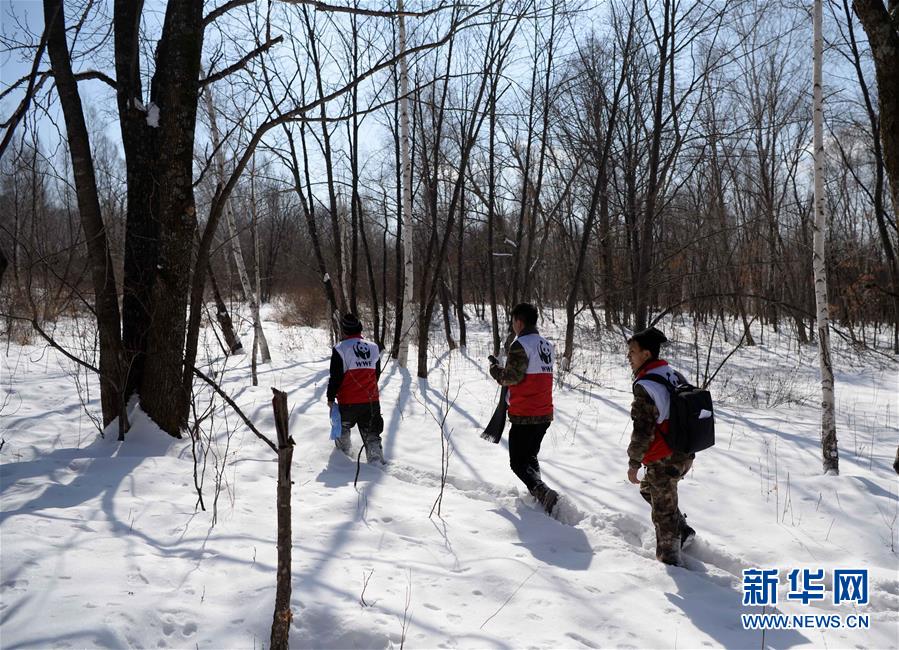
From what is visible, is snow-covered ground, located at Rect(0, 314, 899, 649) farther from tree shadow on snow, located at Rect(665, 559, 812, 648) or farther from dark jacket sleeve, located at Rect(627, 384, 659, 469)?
dark jacket sleeve, located at Rect(627, 384, 659, 469)

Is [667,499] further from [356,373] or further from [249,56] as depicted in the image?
[249,56]

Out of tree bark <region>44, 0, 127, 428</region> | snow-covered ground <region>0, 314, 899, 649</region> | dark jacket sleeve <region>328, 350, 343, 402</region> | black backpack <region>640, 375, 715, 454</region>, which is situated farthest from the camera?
dark jacket sleeve <region>328, 350, 343, 402</region>

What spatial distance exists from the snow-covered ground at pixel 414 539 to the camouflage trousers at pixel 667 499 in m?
0.13

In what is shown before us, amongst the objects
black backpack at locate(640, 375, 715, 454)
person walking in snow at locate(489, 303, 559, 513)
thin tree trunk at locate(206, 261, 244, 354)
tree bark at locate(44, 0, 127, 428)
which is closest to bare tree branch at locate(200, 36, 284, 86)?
tree bark at locate(44, 0, 127, 428)

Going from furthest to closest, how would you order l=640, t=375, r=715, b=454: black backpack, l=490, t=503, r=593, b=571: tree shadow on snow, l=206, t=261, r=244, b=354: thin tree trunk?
l=206, t=261, r=244, b=354: thin tree trunk < l=490, t=503, r=593, b=571: tree shadow on snow < l=640, t=375, r=715, b=454: black backpack

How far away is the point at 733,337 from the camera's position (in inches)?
732

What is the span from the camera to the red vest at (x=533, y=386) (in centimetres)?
460

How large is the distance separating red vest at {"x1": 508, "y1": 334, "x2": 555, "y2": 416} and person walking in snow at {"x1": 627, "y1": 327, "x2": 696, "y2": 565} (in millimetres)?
1008

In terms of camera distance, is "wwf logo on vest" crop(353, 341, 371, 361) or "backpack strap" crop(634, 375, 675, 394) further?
"wwf logo on vest" crop(353, 341, 371, 361)

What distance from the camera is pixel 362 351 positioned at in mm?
5707

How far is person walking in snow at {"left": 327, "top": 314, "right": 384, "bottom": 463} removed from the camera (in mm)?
5660

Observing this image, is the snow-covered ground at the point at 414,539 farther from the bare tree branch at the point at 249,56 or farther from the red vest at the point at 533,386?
the bare tree branch at the point at 249,56

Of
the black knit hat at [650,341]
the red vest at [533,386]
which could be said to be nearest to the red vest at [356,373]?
the red vest at [533,386]

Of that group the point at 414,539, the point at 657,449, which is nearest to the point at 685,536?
the point at 657,449
